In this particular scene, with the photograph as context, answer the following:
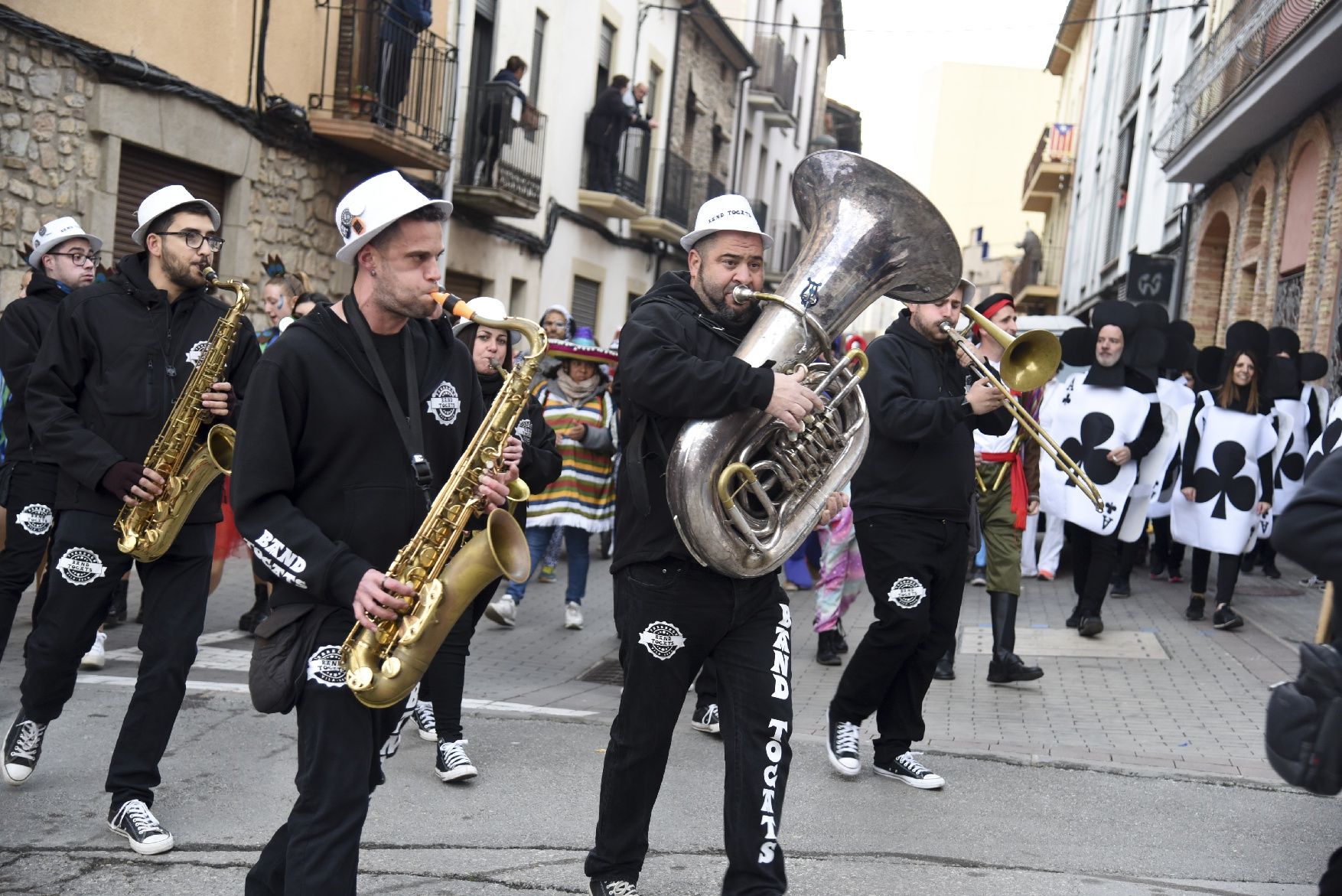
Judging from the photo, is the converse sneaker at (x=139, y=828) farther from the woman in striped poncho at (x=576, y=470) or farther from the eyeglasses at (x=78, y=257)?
the woman in striped poncho at (x=576, y=470)

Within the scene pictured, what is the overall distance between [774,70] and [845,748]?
31032 mm

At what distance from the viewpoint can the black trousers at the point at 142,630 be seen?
443 centimetres

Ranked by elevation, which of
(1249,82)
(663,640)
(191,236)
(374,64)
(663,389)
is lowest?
(663,640)

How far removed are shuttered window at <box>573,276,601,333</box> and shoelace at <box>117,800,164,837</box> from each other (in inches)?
725

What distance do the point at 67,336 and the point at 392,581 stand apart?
2.22 meters

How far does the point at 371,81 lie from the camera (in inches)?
573

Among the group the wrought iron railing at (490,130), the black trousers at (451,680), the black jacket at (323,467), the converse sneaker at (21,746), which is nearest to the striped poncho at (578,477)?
the black trousers at (451,680)

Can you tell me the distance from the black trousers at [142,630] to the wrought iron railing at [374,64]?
33.6ft

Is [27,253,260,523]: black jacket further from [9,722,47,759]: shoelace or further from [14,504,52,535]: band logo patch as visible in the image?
[14,504,52,535]: band logo patch

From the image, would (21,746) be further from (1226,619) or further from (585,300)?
(585,300)

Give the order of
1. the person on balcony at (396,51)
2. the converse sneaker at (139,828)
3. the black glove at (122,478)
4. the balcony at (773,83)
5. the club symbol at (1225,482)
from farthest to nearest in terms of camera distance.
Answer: the balcony at (773,83) → the person on balcony at (396,51) → the club symbol at (1225,482) → the black glove at (122,478) → the converse sneaker at (139,828)

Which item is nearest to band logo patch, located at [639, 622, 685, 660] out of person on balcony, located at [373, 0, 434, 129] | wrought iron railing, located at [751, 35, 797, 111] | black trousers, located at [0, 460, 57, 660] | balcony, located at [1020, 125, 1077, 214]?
black trousers, located at [0, 460, 57, 660]

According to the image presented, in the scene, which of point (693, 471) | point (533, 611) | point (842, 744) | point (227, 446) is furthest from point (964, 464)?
point (533, 611)

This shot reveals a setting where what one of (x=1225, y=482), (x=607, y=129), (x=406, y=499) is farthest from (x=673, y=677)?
(x=607, y=129)
